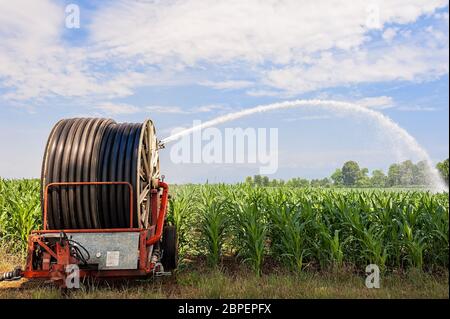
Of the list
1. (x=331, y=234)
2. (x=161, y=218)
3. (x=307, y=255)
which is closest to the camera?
(x=161, y=218)

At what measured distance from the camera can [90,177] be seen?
7719 mm

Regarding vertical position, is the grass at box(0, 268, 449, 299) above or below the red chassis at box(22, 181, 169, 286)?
below

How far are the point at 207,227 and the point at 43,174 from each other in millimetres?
3326

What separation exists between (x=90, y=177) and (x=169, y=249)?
194cm

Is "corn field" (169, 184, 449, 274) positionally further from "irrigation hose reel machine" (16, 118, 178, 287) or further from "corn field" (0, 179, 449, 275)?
"irrigation hose reel machine" (16, 118, 178, 287)

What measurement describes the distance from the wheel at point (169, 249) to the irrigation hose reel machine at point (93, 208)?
8.8 inches

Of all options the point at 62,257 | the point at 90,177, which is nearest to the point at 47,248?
the point at 62,257

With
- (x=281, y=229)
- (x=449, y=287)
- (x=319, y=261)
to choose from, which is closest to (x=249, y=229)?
(x=281, y=229)

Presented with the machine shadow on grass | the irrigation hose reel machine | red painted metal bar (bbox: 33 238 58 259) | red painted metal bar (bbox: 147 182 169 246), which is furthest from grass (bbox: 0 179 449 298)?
red painted metal bar (bbox: 147 182 169 246)

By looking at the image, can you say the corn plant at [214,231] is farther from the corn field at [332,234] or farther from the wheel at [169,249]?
the wheel at [169,249]

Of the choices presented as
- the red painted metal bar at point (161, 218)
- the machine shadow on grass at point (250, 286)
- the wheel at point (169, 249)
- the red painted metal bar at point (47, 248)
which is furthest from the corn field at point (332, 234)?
the red painted metal bar at point (47, 248)

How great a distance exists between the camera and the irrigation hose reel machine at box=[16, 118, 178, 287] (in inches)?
282

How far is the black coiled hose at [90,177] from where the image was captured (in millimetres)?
7684

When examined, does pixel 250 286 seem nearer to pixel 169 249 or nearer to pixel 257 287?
pixel 257 287
